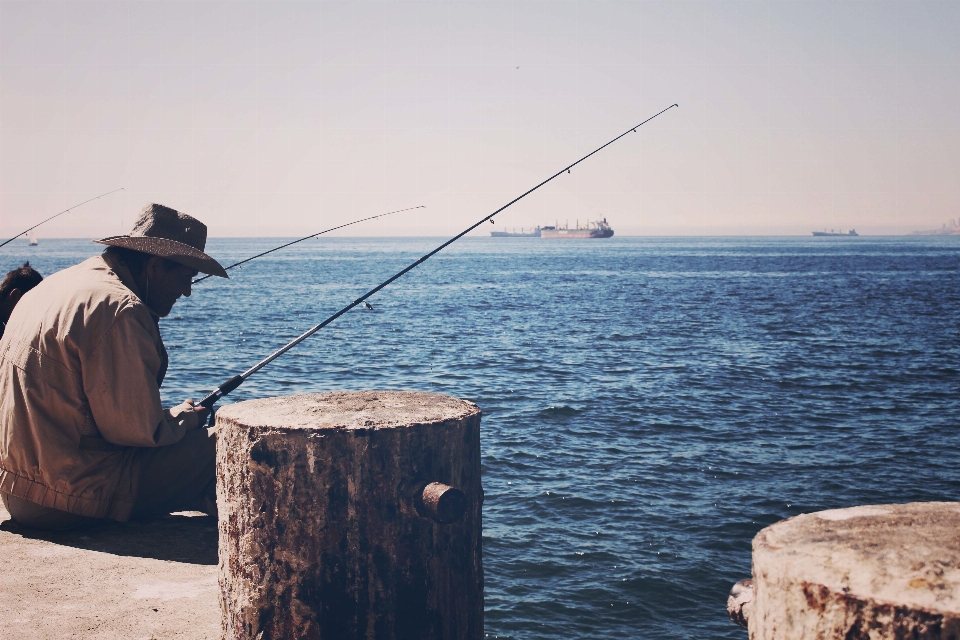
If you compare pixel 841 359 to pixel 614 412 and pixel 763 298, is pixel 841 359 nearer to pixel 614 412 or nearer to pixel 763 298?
pixel 614 412

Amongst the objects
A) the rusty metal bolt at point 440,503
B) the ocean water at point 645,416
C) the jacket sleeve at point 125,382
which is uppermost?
the jacket sleeve at point 125,382

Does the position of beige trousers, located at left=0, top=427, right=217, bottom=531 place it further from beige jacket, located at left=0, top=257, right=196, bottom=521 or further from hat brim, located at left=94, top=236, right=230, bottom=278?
hat brim, located at left=94, top=236, right=230, bottom=278

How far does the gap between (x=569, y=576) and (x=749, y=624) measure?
242 inches

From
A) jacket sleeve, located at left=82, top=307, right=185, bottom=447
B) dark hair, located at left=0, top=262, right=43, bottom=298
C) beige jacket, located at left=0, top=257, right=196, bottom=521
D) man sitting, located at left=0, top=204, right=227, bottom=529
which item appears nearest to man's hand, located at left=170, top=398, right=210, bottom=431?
man sitting, located at left=0, top=204, right=227, bottom=529

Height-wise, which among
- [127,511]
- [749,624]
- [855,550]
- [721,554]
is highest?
[855,550]

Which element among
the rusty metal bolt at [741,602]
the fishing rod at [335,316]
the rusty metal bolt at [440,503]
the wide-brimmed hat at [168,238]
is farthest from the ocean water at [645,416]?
the rusty metal bolt at [741,602]

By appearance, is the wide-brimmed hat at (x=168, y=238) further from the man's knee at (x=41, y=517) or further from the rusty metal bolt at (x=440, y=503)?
the rusty metal bolt at (x=440, y=503)

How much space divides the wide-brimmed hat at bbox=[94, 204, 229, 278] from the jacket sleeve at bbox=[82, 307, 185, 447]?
40 centimetres

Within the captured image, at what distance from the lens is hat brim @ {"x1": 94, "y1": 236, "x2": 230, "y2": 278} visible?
366 centimetres

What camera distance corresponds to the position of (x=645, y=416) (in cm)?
1431

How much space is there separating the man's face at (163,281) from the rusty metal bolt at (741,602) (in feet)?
9.18

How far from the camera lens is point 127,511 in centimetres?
380

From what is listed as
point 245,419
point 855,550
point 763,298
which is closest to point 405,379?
point 245,419

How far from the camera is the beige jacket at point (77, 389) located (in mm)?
3354
